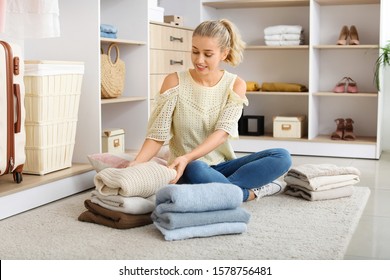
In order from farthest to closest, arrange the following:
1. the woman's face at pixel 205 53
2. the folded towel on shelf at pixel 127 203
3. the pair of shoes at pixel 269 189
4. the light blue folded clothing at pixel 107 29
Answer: the light blue folded clothing at pixel 107 29
the pair of shoes at pixel 269 189
the woman's face at pixel 205 53
the folded towel on shelf at pixel 127 203

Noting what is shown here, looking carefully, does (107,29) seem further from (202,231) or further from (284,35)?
(202,231)

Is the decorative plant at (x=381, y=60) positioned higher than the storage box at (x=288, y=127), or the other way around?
the decorative plant at (x=381, y=60)

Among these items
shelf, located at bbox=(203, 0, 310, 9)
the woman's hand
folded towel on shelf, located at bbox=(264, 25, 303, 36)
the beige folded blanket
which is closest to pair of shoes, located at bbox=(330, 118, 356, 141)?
folded towel on shelf, located at bbox=(264, 25, 303, 36)

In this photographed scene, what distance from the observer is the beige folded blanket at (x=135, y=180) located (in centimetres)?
234

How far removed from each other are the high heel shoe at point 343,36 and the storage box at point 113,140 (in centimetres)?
158

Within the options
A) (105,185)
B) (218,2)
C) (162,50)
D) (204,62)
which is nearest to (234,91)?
(204,62)

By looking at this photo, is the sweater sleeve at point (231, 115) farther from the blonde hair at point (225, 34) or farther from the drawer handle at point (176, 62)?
the drawer handle at point (176, 62)

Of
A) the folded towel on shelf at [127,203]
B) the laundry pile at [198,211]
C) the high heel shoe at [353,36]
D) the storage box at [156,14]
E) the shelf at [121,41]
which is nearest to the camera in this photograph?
the laundry pile at [198,211]

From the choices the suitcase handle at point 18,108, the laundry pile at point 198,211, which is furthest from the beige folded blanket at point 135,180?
the suitcase handle at point 18,108

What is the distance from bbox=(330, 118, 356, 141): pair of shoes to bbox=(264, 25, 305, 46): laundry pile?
61 cm

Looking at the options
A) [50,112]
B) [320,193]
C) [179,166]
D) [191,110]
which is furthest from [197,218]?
[50,112]

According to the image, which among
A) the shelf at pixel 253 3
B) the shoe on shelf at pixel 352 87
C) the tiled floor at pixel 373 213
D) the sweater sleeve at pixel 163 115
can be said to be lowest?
the tiled floor at pixel 373 213

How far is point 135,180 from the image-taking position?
236cm
